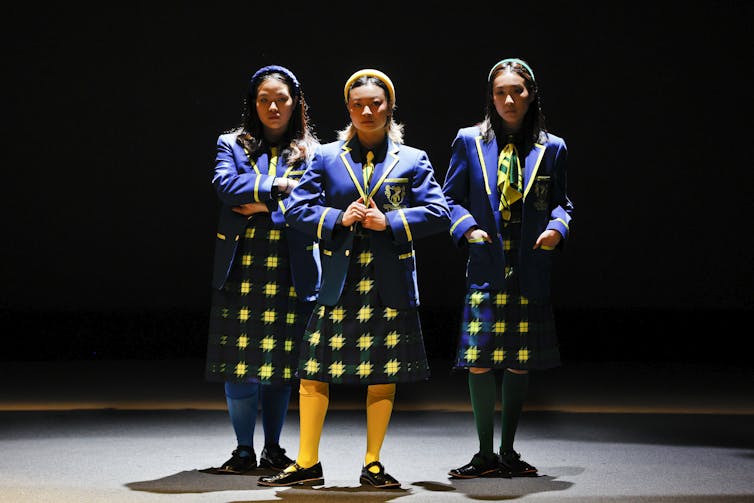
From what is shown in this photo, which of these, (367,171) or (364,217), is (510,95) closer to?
(367,171)

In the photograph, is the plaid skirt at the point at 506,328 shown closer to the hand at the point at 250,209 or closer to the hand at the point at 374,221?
the hand at the point at 374,221

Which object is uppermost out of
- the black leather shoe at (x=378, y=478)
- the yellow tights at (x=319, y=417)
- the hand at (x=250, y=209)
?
the hand at (x=250, y=209)

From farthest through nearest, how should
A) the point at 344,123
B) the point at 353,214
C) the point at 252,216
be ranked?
the point at 344,123
the point at 252,216
the point at 353,214

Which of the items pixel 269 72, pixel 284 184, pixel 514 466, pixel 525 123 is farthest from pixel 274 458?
pixel 525 123

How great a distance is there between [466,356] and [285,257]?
0.68 meters

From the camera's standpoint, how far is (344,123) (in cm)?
632

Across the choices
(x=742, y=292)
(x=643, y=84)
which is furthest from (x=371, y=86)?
(x=742, y=292)

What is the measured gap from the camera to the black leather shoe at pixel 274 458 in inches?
145

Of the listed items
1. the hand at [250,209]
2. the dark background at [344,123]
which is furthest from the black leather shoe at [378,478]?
Answer: the dark background at [344,123]

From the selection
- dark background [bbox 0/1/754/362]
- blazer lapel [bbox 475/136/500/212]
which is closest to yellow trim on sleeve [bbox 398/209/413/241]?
blazer lapel [bbox 475/136/500/212]

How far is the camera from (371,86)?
3.40 meters

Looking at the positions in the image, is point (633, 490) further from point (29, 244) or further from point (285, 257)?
point (29, 244)

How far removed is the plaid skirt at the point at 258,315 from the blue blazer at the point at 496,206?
583 millimetres

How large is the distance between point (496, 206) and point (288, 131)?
0.76 m
